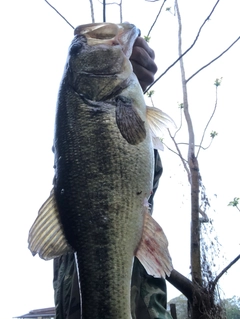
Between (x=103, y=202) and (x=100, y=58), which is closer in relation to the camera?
(x=103, y=202)

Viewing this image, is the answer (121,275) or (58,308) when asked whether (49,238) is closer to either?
(121,275)

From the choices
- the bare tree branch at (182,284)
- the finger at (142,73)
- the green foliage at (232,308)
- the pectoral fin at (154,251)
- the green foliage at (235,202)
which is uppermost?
the finger at (142,73)

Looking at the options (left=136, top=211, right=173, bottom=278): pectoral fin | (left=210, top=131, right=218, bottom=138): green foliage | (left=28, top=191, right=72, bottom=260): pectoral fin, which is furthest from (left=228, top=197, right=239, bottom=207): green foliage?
(left=28, top=191, right=72, bottom=260): pectoral fin

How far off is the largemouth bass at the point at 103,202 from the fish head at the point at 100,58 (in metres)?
0.07

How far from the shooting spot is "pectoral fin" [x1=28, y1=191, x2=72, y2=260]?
147 centimetres

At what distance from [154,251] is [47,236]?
36cm

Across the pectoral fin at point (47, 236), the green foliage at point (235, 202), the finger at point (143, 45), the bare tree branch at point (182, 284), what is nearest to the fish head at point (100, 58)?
the finger at point (143, 45)

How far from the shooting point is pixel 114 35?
191 centimetres

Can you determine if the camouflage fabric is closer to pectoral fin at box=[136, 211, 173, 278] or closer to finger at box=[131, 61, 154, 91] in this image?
pectoral fin at box=[136, 211, 173, 278]

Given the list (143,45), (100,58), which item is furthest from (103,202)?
(143,45)

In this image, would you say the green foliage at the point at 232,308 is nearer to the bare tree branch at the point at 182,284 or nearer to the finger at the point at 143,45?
the bare tree branch at the point at 182,284

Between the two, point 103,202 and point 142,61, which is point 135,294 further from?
point 142,61

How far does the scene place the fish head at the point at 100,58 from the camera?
1748 millimetres

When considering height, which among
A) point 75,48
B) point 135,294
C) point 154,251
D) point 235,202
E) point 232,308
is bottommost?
point 232,308
